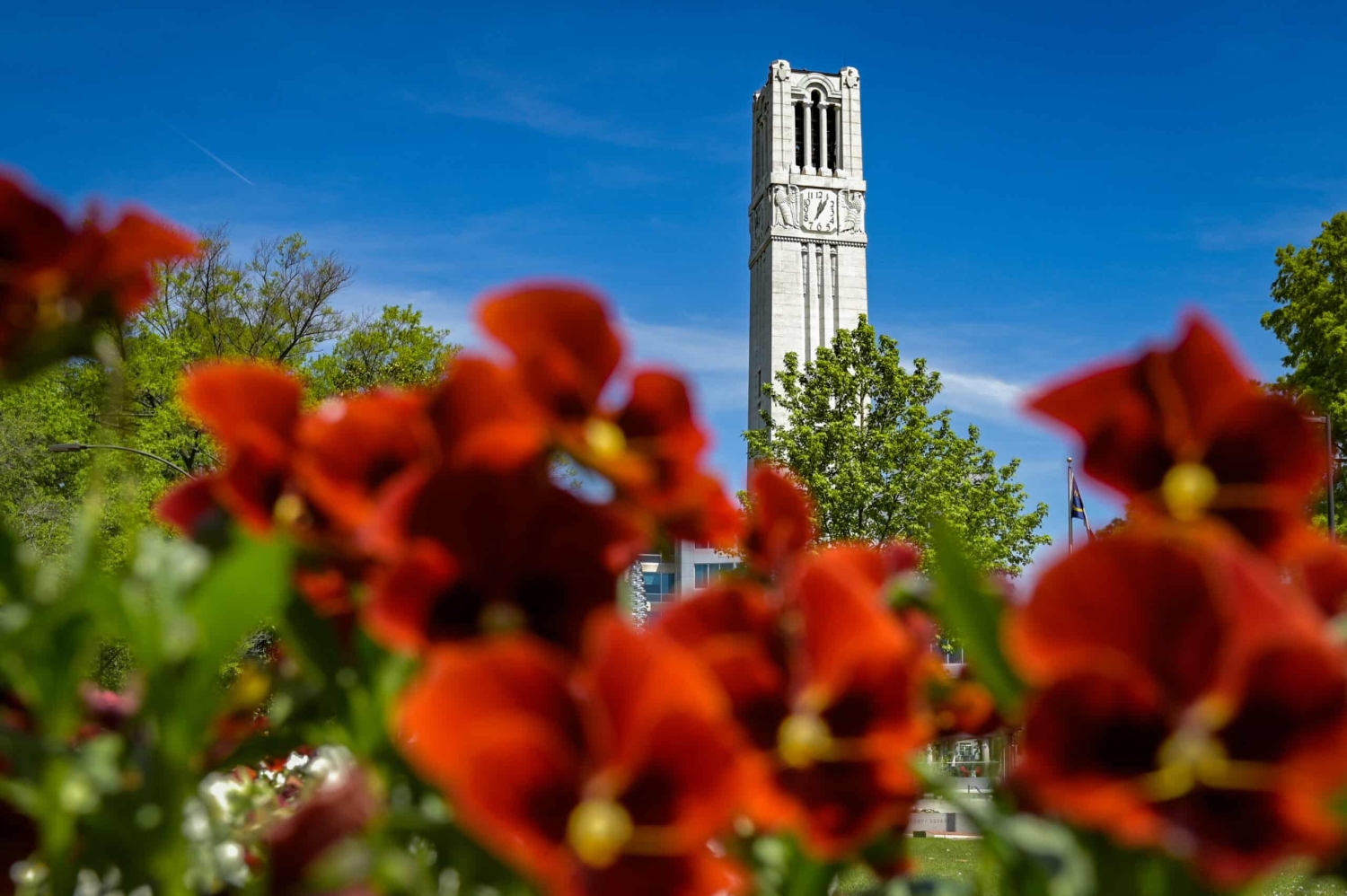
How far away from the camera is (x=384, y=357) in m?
26.0

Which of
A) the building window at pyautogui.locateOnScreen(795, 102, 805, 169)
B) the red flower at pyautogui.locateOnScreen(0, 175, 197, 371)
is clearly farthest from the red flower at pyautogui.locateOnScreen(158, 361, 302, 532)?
the building window at pyautogui.locateOnScreen(795, 102, 805, 169)

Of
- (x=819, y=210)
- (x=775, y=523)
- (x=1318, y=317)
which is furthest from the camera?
(x=819, y=210)

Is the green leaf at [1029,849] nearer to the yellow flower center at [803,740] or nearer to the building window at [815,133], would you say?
the yellow flower center at [803,740]

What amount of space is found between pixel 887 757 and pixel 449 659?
0.24m

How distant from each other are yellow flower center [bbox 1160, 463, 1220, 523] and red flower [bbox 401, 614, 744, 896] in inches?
12.0

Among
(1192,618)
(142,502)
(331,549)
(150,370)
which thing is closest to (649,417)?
(331,549)

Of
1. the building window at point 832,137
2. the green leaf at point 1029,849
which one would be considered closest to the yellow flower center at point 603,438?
the green leaf at point 1029,849

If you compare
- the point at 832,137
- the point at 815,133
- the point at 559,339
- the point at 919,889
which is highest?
the point at 815,133

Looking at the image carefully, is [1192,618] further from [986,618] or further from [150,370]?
[150,370]

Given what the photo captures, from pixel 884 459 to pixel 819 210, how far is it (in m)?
35.2

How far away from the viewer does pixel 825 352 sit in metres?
31.1

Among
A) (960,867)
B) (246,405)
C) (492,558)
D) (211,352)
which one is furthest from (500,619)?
(211,352)

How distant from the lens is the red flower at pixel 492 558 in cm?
56

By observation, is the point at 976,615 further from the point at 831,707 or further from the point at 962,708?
the point at 962,708
